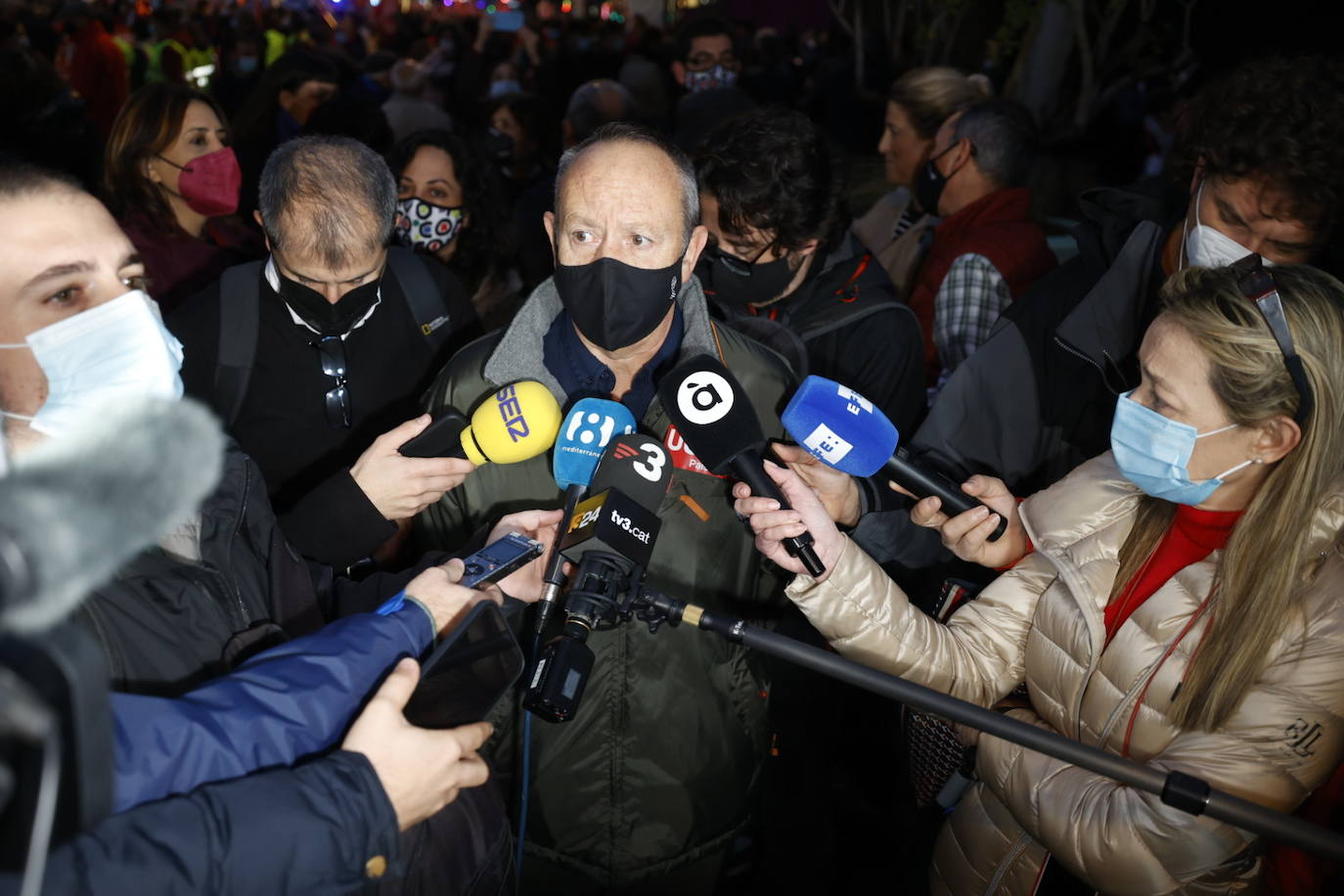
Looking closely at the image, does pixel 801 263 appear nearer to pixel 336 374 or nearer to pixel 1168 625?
pixel 336 374

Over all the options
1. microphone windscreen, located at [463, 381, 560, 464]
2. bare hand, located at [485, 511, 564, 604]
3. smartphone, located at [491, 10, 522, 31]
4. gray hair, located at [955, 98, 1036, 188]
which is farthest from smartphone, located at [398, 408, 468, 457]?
smartphone, located at [491, 10, 522, 31]

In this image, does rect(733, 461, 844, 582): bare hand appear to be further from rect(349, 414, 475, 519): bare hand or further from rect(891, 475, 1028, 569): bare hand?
rect(349, 414, 475, 519): bare hand

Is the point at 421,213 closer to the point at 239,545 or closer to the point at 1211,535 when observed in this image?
the point at 239,545

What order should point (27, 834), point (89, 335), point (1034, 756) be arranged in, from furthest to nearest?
1. point (1034, 756)
2. point (89, 335)
3. point (27, 834)

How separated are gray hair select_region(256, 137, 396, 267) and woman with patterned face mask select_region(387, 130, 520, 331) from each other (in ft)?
4.07

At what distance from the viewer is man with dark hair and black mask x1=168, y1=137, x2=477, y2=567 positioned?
8.32ft

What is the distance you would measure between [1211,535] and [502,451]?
143 centimetres

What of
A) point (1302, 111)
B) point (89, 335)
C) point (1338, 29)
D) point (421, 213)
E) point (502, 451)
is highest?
point (89, 335)

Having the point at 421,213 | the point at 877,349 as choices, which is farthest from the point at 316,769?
the point at 421,213

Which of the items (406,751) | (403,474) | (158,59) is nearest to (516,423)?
(403,474)

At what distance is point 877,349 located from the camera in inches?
114

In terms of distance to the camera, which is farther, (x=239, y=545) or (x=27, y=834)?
(x=239, y=545)

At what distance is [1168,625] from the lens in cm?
176

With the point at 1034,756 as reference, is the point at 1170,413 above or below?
above
